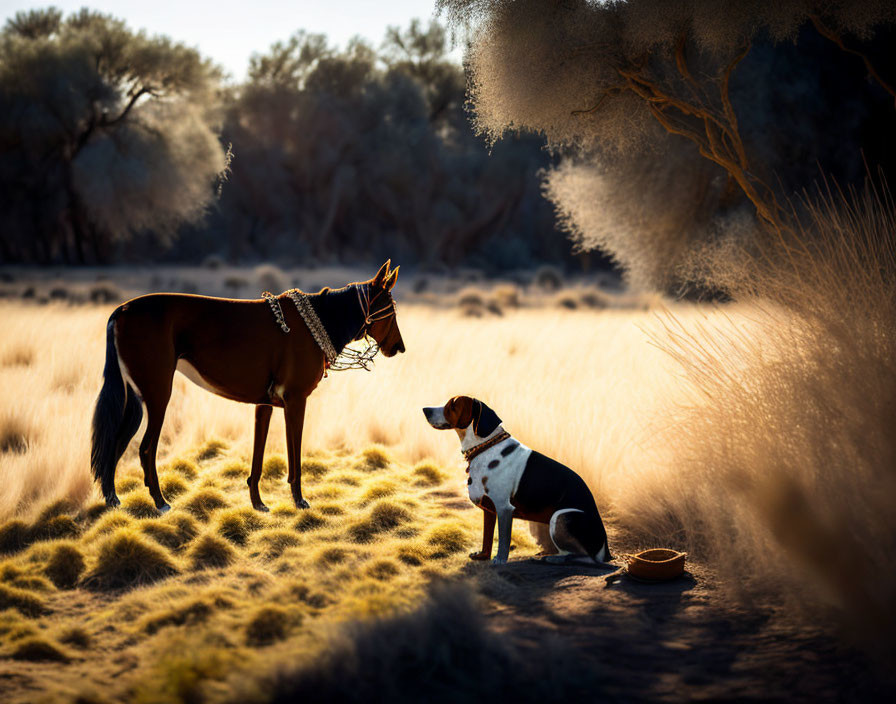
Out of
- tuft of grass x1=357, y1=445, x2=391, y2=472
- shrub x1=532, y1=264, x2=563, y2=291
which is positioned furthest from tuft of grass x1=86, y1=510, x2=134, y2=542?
shrub x1=532, y1=264, x2=563, y2=291

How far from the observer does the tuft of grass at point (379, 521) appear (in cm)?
524

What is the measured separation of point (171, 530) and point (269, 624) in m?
1.68

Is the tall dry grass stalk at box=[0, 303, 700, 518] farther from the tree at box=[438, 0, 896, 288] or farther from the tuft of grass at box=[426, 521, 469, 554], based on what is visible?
the tree at box=[438, 0, 896, 288]

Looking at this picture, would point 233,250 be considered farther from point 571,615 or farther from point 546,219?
point 571,615

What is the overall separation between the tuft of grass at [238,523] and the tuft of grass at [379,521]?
26.1 inches

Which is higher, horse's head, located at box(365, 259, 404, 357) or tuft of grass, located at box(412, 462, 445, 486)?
horse's head, located at box(365, 259, 404, 357)

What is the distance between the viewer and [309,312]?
521 centimetres

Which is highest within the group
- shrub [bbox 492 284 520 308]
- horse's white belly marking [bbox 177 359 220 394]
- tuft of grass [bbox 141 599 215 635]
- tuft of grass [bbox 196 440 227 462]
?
shrub [bbox 492 284 520 308]

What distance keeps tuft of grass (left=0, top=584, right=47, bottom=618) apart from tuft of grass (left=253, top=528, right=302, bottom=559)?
49.1 inches

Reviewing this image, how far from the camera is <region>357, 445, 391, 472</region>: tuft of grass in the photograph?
700cm

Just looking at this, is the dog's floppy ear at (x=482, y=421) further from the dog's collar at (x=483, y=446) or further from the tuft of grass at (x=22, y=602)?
the tuft of grass at (x=22, y=602)

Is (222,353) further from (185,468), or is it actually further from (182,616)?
(185,468)

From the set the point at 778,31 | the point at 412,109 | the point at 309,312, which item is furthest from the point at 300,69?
the point at 309,312

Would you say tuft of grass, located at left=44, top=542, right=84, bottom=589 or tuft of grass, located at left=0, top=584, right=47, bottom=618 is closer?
tuft of grass, located at left=0, top=584, right=47, bottom=618
